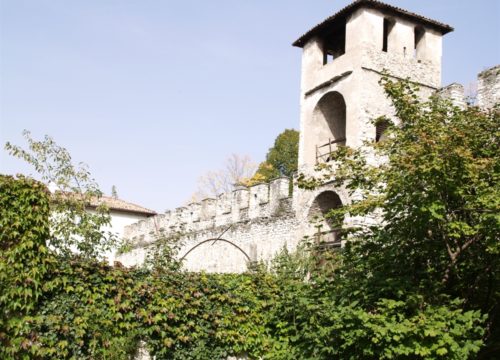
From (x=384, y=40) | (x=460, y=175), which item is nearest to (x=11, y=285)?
(x=460, y=175)

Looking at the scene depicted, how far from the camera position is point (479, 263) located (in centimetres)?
880

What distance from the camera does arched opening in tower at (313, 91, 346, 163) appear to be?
18828 mm

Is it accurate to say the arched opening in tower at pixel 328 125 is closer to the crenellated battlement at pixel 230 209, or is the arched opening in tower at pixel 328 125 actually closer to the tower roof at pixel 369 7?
the crenellated battlement at pixel 230 209

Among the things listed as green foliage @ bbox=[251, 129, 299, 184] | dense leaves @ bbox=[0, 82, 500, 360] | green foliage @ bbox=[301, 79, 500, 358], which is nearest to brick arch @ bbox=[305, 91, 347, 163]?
dense leaves @ bbox=[0, 82, 500, 360]

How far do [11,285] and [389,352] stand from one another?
17.3 feet

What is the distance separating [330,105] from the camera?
62.7 feet

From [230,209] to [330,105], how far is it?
481 centimetres

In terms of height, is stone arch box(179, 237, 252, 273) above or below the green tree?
below

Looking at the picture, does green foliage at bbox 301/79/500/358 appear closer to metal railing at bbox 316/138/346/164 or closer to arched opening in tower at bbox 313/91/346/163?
metal railing at bbox 316/138/346/164

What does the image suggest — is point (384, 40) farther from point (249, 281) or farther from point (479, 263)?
point (479, 263)

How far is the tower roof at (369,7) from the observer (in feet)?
57.8

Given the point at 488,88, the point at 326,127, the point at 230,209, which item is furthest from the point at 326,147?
the point at 488,88

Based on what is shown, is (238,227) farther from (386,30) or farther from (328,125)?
(386,30)

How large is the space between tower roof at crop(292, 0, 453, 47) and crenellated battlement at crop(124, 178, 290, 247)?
4.72 meters
